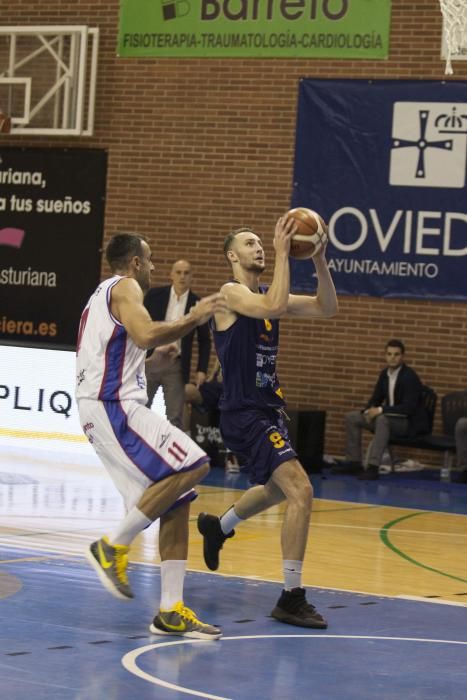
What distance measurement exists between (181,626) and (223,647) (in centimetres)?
26

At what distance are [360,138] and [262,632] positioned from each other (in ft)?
31.5

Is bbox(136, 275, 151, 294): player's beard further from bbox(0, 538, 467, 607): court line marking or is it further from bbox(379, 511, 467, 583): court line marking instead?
bbox(379, 511, 467, 583): court line marking

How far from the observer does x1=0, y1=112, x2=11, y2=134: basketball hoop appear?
15922mm

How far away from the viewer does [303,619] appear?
6.29 metres

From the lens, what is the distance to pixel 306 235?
6.54 m

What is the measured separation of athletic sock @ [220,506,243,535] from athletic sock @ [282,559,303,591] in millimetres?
799

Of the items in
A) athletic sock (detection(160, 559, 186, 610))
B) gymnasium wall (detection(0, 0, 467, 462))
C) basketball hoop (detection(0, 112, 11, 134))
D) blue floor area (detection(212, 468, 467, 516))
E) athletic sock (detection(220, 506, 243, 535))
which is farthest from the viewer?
basketball hoop (detection(0, 112, 11, 134))

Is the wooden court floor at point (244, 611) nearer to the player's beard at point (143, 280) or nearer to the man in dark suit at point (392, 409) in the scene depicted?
the player's beard at point (143, 280)

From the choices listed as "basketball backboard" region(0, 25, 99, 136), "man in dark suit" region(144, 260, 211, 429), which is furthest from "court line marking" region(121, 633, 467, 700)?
"basketball backboard" region(0, 25, 99, 136)

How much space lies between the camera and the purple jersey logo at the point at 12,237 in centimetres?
1662

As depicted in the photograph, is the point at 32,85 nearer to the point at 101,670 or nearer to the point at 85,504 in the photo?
the point at 85,504

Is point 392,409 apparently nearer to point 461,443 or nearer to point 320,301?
point 461,443

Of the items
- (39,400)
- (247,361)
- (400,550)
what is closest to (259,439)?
(247,361)

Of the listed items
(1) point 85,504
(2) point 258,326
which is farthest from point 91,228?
(2) point 258,326
